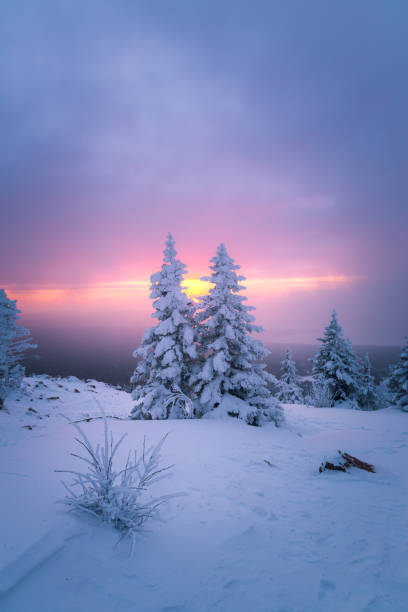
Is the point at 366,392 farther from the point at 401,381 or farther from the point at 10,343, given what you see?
the point at 10,343

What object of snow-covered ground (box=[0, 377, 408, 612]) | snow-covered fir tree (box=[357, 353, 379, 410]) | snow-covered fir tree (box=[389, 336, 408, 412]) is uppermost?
snow-covered ground (box=[0, 377, 408, 612])

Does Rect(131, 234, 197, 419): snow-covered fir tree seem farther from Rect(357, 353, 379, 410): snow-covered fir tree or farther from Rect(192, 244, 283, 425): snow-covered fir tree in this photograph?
Rect(357, 353, 379, 410): snow-covered fir tree

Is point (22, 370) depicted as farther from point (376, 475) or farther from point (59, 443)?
point (376, 475)

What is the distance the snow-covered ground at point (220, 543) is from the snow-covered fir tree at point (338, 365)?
16.7 m

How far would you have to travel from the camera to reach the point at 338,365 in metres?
21.2

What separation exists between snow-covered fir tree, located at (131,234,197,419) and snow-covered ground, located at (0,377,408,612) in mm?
4800

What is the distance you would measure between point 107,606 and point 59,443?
184 inches

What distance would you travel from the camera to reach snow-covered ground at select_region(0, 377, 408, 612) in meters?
2.23

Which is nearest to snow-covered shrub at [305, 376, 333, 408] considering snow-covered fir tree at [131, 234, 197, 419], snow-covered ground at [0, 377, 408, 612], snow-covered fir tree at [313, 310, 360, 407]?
snow-covered fir tree at [313, 310, 360, 407]

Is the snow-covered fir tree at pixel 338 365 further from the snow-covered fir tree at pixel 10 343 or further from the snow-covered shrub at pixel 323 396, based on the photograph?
the snow-covered fir tree at pixel 10 343

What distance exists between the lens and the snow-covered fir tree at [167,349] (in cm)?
1055

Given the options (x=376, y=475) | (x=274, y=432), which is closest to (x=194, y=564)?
(x=376, y=475)

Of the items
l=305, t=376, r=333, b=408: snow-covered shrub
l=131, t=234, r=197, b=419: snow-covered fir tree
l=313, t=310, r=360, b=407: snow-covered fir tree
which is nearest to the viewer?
l=131, t=234, r=197, b=419: snow-covered fir tree

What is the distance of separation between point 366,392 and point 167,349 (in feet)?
64.6
